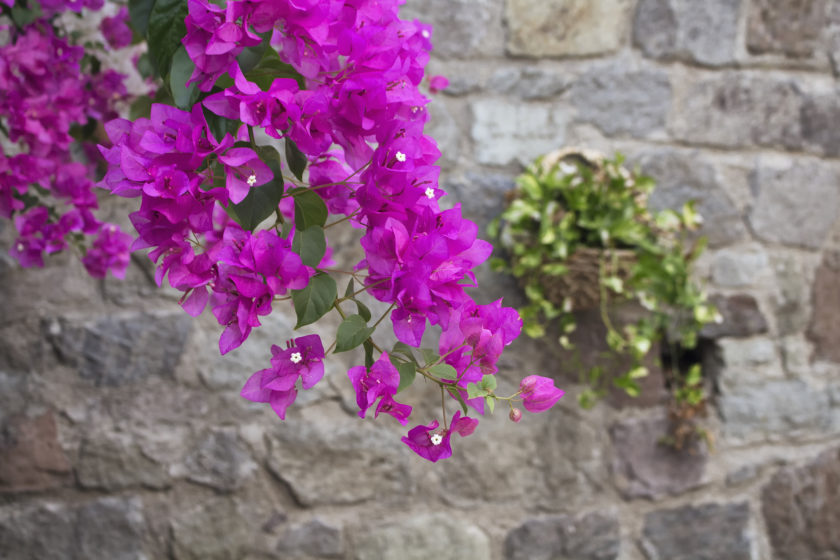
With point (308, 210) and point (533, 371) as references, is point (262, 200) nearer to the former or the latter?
point (308, 210)

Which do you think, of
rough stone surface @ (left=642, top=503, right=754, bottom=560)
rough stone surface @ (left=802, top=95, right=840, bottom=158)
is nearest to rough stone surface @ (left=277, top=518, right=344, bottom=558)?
rough stone surface @ (left=642, top=503, right=754, bottom=560)

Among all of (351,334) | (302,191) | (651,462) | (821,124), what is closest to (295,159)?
(302,191)

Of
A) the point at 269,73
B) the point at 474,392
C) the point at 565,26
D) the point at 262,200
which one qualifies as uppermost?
the point at 565,26

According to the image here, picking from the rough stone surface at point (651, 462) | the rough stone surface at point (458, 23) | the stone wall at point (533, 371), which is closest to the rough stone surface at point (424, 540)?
the stone wall at point (533, 371)

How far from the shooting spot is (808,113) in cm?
172

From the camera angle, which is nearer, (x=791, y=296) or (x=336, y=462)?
(x=336, y=462)

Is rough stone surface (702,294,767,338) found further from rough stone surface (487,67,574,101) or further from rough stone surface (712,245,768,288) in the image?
rough stone surface (487,67,574,101)

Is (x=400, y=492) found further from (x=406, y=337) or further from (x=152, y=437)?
(x=406, y=337)

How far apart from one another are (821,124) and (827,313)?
0.45 m

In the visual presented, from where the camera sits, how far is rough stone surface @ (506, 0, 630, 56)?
1.57 meters

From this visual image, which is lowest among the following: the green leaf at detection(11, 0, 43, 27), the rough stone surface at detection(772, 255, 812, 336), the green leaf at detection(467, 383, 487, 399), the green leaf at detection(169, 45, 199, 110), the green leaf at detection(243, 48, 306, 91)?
the green leaf at detection(467, 383, 487, 399)

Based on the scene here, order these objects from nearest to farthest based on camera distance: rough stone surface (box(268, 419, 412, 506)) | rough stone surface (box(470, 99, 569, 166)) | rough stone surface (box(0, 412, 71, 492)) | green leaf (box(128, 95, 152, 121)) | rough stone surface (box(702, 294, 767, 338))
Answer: green leaf (box(128, 95, 152, 121)) → rough stone surface (box(0, 412, 71, 492)) → rough stone surface (box(268, 419, 412, 506)) → rough stone surface (box(470, 99, 569, 166)) → rough stone surface (box(702, 294, 767, 338))

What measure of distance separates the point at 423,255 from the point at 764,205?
1441 millimetres

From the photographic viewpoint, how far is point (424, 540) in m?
1.50
